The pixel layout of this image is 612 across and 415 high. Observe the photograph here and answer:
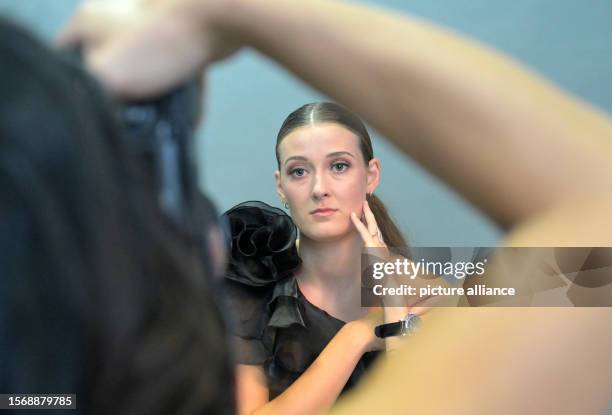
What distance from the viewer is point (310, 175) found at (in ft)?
3.10

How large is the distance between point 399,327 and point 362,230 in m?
0.17

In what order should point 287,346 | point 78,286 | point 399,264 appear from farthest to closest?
point 287,346 → point 399,264 → point 78,286

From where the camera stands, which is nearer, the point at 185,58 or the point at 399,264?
the point at 185,58

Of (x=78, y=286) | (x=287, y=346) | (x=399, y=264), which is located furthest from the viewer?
(x=287, y=346)

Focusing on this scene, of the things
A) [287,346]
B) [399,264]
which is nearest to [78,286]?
[399,264]

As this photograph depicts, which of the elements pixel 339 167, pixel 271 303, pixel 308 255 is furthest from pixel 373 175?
pixel 271 303

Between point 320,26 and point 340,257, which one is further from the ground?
point 340,257

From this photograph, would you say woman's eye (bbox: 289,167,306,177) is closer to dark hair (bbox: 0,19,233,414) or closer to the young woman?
the young woman

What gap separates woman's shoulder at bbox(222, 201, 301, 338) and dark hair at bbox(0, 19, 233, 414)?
74 centimetres

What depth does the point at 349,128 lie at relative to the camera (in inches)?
38.0

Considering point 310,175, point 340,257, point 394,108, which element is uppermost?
point 310,175

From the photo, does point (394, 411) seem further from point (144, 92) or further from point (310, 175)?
point (310, 175)

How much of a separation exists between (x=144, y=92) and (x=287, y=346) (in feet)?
2.37

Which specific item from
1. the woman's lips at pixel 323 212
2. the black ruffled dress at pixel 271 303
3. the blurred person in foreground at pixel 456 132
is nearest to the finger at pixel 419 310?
the black ruffled dress at pixel 271 303
